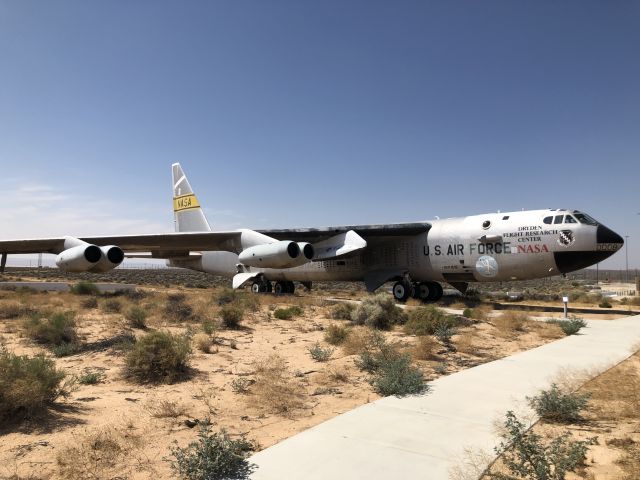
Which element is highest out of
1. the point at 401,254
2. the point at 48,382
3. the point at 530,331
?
the point at 401,254

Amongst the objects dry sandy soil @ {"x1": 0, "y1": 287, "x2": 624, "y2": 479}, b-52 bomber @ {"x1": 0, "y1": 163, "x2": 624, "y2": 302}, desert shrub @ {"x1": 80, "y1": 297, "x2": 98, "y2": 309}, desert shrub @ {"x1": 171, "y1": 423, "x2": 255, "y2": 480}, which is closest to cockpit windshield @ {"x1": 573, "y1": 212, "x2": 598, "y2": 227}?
b-52 bomber @ {"x1": 0, "y1": 163, "x2": 624, "y2": 302}

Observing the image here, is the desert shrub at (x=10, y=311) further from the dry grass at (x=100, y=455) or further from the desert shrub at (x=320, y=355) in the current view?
the dry grass at (x=100, y=455)

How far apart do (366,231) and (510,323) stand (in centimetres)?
790

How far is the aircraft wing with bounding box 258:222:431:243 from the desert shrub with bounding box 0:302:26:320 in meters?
10.3

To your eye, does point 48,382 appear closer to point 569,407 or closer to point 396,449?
point 396,449

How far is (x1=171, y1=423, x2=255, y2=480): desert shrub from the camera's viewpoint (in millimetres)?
3727

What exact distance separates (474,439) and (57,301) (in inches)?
678

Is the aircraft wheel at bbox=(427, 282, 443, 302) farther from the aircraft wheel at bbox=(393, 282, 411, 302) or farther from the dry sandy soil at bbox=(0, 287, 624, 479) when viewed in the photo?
A: the dry sandy soil at bbox=(0, 287, 624, 479)

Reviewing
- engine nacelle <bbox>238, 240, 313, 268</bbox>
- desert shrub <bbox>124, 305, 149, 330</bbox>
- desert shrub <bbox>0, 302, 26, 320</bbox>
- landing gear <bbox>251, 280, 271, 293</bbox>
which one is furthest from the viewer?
landing gear <bbox>251, 280, 271, 293</bbox>

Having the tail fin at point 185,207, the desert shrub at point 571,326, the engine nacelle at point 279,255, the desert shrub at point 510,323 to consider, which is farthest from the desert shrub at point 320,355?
the tail fin at point 185,207

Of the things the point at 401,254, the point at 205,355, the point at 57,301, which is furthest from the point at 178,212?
the point at 205,355

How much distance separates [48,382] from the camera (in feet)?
18.0

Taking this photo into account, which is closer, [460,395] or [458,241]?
[460,395]

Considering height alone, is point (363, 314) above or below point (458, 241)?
below
